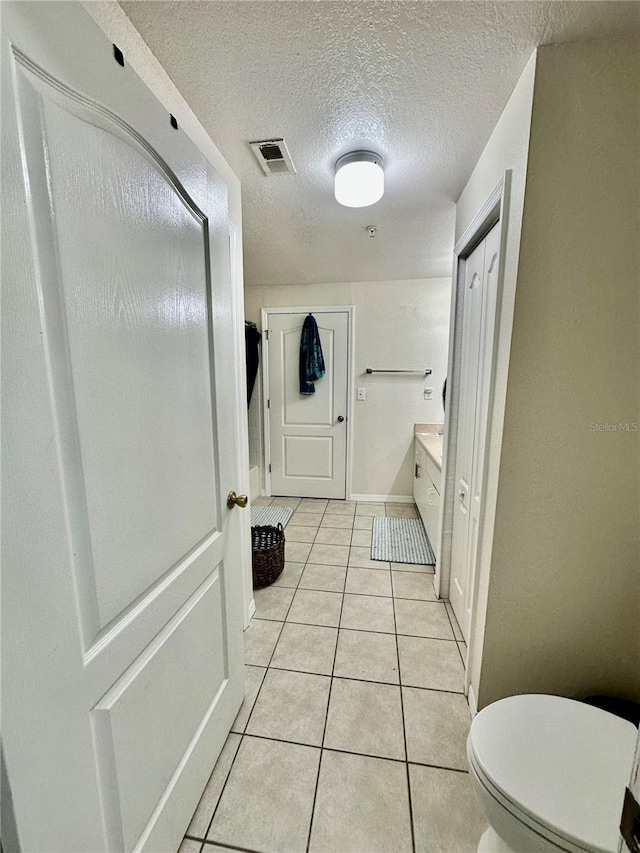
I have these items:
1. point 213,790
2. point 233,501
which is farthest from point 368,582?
point 233,501

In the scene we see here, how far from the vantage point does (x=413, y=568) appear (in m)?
2.42

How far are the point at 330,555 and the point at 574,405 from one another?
202 cm

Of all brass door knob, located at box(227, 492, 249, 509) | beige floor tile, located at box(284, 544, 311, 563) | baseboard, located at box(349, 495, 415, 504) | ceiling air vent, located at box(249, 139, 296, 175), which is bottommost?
beige floor tile, located at box(284, 544, 311, 563)

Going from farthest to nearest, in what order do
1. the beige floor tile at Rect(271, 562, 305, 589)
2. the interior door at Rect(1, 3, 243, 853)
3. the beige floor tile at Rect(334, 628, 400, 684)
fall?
the beige floor tile at Rect(271, 562, 305, 589) → the beige floor tile at Rect(334, 628, 400, 684) → the interior door at Rect(1, 3, 243, 853)

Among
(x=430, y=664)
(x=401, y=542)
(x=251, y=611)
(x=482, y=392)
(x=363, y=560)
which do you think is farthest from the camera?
(x=401, y=542)

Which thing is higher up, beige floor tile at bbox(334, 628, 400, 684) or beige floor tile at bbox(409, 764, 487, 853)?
beige floor tile at bbox(409, 764, 487, 853)

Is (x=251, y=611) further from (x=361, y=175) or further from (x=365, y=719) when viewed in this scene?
(x=361, y=175)

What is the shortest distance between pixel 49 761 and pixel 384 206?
2.39 metres

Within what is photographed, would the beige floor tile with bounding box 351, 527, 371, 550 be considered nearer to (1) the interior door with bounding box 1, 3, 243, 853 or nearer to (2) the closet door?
(2) the closet door

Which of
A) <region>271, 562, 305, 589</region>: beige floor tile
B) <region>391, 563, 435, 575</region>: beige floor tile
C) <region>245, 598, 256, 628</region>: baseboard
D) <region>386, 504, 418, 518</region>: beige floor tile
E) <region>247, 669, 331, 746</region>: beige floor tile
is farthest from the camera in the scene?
<region>386, 504, 418, 518</region>: beige floor tile

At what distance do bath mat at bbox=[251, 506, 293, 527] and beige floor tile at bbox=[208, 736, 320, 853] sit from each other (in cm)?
191

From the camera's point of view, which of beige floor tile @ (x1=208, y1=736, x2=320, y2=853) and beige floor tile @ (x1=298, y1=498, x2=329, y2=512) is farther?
beige floor tile @ (x1=298, y1=498, x2=329, y2=512)

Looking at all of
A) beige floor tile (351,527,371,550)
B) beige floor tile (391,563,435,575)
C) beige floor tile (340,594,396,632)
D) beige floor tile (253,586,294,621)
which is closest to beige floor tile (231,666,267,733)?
beige floor tile (253,586,294,621)

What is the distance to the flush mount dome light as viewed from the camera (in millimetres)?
1421
